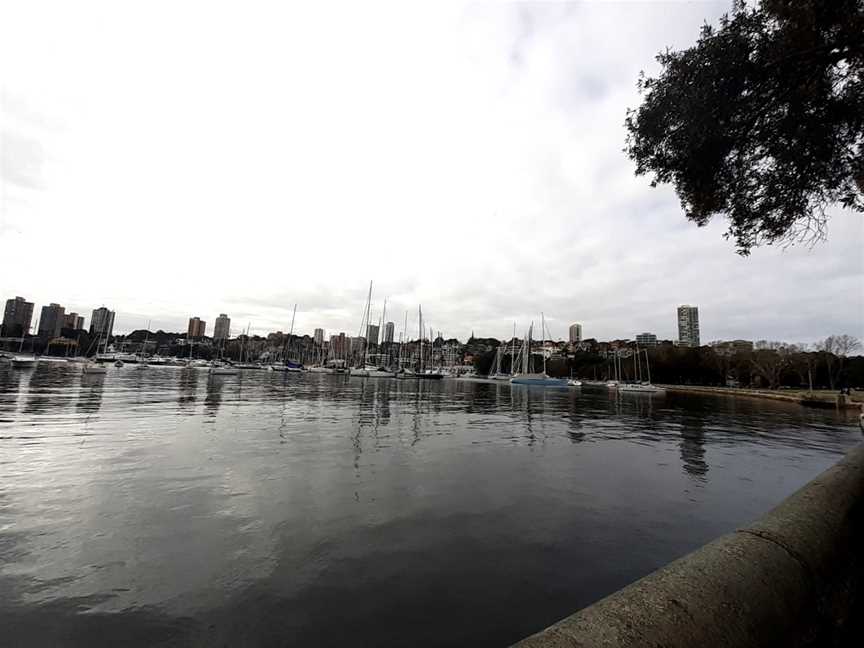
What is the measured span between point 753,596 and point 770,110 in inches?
295

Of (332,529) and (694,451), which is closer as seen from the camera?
(332,529)

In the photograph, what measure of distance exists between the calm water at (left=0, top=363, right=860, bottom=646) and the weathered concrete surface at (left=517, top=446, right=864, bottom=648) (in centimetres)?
193

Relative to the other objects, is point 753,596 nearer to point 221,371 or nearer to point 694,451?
point 694,451

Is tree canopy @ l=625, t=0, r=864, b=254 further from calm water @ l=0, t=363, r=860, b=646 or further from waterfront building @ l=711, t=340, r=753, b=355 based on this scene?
waterfront building @ l=711, t=340, r=753, b=355

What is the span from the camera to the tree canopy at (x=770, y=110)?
600 cm

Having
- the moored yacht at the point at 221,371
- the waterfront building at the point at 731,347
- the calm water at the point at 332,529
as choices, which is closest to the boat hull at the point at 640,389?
the waterfront building at the point at 731,347

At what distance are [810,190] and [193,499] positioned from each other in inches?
467

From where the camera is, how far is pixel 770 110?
6.72m

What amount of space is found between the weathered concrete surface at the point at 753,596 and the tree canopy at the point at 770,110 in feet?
18.1

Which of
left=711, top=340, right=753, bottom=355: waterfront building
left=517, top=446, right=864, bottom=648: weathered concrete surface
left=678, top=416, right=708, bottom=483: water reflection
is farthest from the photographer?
left=711, top=340, right=753, bottom=355: waterfront building

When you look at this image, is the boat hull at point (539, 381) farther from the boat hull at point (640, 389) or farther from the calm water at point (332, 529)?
the calm water at point (332, 529)

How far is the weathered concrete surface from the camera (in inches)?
81.7

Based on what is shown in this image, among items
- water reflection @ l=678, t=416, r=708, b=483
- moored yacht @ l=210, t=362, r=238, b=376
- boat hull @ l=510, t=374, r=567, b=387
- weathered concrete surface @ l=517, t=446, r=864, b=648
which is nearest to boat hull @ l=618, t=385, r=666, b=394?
boat hull @ l=510, t=374, r=567, b=387

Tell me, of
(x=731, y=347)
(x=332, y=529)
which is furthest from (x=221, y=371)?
(x=731, y=347)
